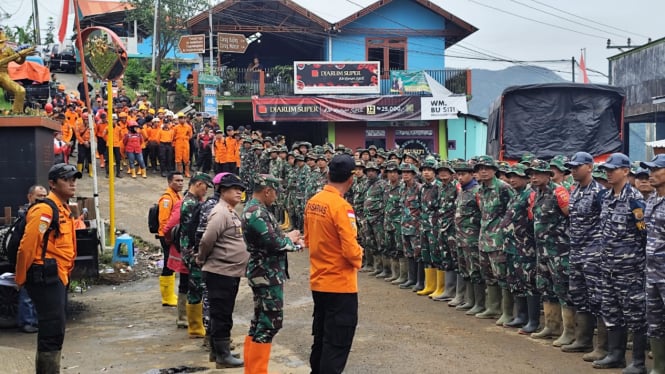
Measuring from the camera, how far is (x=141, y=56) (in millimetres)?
47281

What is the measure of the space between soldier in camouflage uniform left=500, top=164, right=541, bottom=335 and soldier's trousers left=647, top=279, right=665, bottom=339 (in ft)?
7.21

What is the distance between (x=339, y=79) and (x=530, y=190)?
2227 centimetres

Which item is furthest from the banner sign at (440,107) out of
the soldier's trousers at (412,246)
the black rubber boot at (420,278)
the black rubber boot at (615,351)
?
the black rubber boot at (615,351)

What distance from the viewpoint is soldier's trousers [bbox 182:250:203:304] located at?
8.57m

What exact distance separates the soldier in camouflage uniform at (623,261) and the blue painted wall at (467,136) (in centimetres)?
2604

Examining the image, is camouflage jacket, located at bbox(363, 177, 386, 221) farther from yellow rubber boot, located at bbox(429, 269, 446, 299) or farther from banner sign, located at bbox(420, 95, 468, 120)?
banner sign, located at bbox(420, 95, 468, 120)

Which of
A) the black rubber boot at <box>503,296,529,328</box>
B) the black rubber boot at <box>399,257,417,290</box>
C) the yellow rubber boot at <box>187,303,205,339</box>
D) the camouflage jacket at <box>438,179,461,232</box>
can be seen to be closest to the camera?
the yellow rubber boot at <box>187,303,205,339</box>

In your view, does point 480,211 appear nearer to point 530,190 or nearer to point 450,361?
point 530,190

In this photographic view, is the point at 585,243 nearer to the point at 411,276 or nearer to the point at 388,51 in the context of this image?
the point at 411,276

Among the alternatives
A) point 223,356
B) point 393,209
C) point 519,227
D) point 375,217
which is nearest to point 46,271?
point 223,356

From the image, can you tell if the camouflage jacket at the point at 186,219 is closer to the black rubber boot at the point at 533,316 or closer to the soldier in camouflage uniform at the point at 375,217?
the black rubber boot at the point at 533,316

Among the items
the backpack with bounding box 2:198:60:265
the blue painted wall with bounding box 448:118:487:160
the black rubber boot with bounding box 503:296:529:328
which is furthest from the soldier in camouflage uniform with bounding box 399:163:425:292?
the blue painted wall with bounding box 448:118:487:160

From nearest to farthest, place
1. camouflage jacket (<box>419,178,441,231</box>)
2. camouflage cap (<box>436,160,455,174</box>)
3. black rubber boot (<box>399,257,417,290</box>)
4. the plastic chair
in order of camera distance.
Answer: camouflage cap (<box>436,160,455,174</box>) < camouflage jacket (<box>419,178,441,231</box>) < black rubber boot (<box>399,257,417,290</box>) < the plastic chair

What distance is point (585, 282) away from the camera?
7.90m
